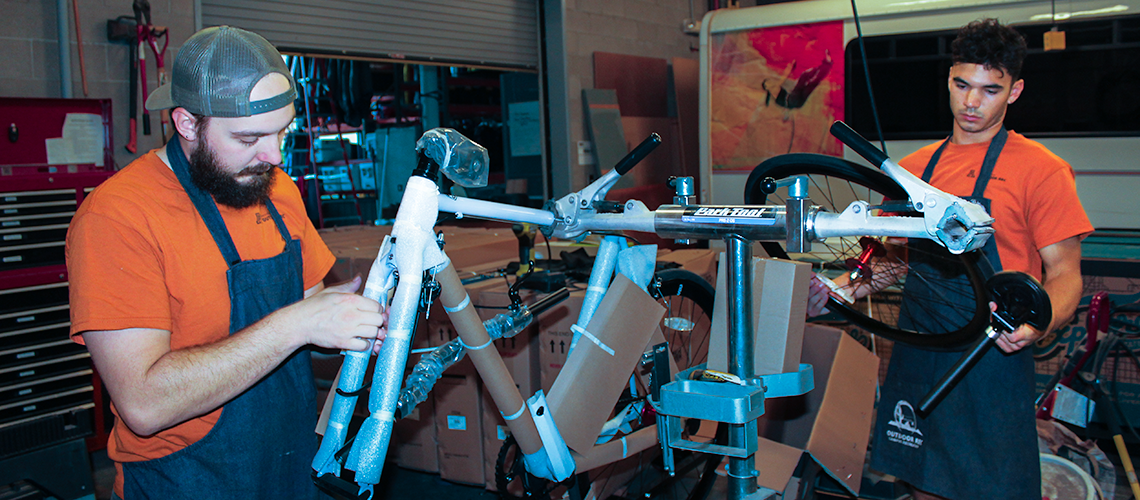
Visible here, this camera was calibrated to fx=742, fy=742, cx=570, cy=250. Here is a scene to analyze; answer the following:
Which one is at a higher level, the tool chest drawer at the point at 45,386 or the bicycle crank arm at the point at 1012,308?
the bicycle crank arm at the point at 1012,308

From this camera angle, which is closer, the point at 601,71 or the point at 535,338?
the point at 535,338

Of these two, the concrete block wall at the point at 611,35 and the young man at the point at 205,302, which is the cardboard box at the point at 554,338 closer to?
the young man at the point at 205,302

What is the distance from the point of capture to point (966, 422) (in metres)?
2.03

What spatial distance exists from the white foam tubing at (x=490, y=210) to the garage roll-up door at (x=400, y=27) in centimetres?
286

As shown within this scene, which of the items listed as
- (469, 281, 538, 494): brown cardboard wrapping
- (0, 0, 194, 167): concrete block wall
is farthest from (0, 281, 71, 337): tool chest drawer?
(469, 281, 538, 494): brown cardboard wrapping

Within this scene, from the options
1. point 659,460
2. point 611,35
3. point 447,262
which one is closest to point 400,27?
point 611,35

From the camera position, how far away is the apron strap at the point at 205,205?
54.6 inches

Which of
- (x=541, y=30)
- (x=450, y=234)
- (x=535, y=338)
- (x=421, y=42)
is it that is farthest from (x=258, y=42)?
(x=541, y=30)

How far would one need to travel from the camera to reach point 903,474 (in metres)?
2.16

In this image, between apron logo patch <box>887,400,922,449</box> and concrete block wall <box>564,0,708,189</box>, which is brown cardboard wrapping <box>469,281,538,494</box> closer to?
apron logo patch <box>887,400,922,449</box>

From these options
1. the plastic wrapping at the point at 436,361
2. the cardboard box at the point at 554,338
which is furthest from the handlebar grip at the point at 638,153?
the cardboard box at the point at 554,338

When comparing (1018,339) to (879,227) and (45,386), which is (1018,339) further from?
(45,386)

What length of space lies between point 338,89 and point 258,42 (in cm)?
578

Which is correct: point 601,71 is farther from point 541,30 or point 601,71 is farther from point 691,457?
point 691,457
